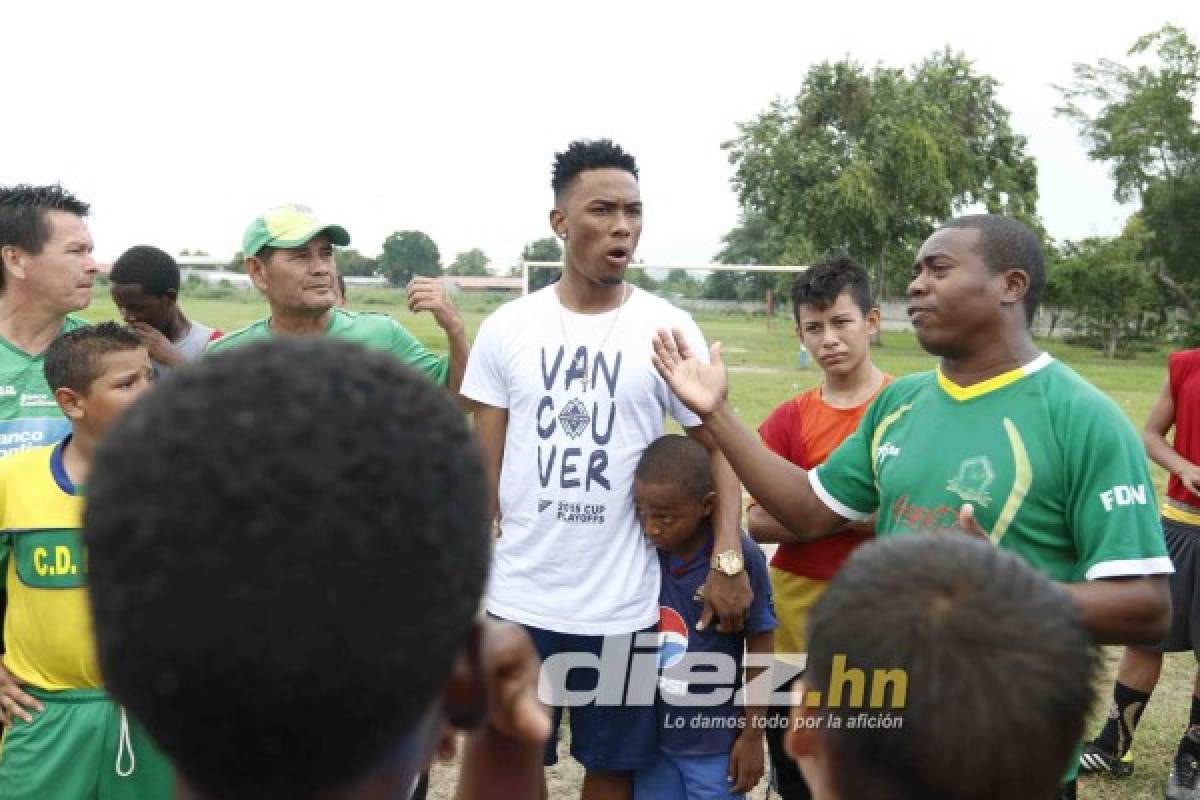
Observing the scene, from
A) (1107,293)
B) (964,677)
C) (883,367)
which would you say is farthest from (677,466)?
(1107,293)

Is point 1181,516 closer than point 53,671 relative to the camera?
No

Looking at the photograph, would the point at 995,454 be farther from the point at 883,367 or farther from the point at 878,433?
the point at 883,367

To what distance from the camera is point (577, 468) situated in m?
3.67

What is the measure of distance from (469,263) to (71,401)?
152ft

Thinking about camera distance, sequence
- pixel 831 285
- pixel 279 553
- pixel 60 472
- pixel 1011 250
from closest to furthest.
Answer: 1. pixel 279 553
2. pixel 1011 250
3. pixel 60 472
4. pixel 831 285

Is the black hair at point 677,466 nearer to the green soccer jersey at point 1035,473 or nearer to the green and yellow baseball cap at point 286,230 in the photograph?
the green soccer jersey at point 1035,473

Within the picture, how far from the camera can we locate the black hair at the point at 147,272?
4.71m

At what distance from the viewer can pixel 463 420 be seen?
101 cm

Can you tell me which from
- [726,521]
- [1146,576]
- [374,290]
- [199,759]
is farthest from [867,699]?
[374,290]

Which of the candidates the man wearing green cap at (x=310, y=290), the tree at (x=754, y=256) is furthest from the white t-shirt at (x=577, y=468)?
the tree at (x=754, y=256)

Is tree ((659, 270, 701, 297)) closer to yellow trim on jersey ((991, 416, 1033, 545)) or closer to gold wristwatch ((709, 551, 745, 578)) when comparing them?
gold wristwatch ((709, 551, 745, 578))

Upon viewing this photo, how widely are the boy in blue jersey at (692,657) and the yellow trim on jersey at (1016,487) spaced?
3.96 ft

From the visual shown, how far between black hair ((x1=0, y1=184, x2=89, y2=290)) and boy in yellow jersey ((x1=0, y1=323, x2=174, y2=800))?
1166 mm

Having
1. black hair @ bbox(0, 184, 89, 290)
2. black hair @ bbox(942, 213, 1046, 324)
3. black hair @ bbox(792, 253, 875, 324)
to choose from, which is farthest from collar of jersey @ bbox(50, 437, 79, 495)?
black hair @ bbox(792, 253, 875, 324)
